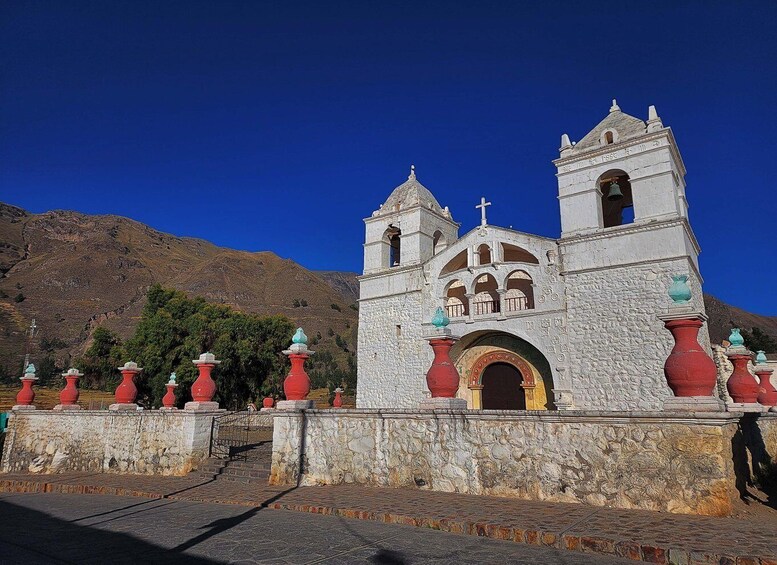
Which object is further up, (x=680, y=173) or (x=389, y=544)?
(x=680, y=173)

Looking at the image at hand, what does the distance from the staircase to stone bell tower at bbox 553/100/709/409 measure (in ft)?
29.7

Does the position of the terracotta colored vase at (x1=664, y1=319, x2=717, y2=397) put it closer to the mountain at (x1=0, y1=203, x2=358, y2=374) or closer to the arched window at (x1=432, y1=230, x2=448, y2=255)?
the arched window at (x1=432, y1=230, x2=448, y2=255)

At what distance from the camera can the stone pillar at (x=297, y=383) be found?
8.76 metres

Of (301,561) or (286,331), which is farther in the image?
(286,331)

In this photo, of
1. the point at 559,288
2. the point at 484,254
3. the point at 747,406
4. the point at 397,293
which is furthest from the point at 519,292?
the point at 747,406

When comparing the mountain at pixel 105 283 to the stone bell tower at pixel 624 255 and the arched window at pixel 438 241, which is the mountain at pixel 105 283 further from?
the stone bell tower at pixel 624 255

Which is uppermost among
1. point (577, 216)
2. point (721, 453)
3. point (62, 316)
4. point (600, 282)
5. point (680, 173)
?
point (62, 316)

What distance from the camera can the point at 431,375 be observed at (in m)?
7.73

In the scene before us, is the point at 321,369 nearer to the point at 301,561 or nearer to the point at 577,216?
the point at 577,216

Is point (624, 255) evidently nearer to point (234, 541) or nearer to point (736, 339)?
point (736, 339)

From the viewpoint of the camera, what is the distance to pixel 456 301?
1889 cm

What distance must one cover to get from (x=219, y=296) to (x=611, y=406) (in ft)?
224

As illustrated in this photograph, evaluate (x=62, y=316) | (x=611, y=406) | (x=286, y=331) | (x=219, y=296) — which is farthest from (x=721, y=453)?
(x=62, y=316)

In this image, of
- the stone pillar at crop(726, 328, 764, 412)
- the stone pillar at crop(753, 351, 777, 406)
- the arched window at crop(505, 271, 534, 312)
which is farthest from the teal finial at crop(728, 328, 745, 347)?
the arched window at crop(505, 271, 534, 312)
